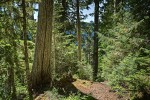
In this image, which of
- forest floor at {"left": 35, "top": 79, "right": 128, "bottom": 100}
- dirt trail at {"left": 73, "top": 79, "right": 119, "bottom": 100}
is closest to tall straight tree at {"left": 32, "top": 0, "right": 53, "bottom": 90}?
forest floor at {"left": 35, "top": 79, "right": 128, "bottom": 100}

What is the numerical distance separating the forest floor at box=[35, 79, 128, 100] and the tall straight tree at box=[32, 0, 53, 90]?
1.11 meters

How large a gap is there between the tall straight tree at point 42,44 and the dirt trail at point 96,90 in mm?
1426

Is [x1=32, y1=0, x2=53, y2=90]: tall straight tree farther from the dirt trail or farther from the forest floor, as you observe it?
the dirt trail

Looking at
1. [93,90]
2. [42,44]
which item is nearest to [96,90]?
[93,90]

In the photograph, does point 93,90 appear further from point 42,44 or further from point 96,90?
point 42,44

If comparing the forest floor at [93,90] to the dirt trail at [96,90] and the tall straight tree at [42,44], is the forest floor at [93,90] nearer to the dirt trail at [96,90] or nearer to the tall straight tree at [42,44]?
the dirt trail at [96,90]

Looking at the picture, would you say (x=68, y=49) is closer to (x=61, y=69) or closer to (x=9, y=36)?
(x=61, y=69)

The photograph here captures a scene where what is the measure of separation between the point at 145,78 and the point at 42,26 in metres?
4.58

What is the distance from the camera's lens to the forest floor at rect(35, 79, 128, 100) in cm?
829

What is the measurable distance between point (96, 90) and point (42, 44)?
108 inches

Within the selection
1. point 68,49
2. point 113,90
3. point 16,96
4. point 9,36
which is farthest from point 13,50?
point 68,49

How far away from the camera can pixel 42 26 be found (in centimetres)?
961

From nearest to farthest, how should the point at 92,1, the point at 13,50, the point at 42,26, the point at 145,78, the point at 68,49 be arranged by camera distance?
1. the point at 145,78
2. the point at 13,50
3. the point at 42,26
4. the point at 68,49
5. the point at 92,1

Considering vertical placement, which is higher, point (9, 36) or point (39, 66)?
point (9, 36)
